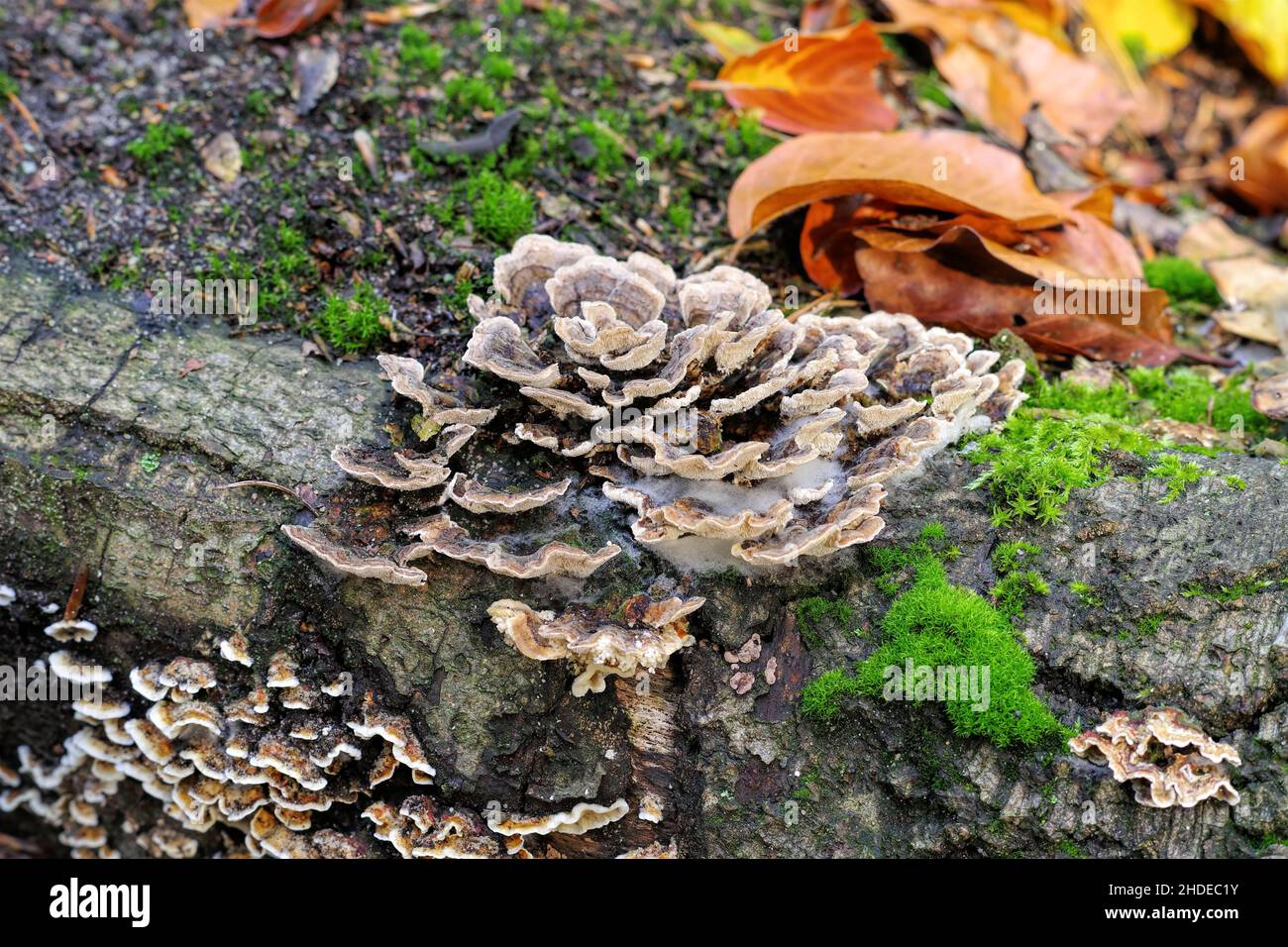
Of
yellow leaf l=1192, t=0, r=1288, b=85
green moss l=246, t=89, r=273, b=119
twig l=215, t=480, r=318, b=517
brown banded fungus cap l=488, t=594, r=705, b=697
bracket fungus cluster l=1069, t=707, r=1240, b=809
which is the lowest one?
bracket fungus cluster l=1069, t=707, r=1240, b=809

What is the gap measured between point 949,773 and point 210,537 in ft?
11.9

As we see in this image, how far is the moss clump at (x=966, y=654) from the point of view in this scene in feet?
14.4

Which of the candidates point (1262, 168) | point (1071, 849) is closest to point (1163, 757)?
point (1071, 849)

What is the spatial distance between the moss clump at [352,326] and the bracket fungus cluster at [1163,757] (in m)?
3.97

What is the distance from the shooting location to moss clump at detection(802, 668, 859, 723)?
457 centimetres

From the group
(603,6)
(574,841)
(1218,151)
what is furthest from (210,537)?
(1218,151)

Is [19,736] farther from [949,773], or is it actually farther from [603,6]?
[603,6]

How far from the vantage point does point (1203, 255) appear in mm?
7449

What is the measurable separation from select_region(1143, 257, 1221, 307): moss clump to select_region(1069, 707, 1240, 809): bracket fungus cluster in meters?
3.73

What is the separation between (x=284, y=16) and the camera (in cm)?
663

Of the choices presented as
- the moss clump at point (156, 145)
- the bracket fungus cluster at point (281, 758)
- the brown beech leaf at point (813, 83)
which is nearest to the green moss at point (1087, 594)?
the bracket fungus cluster at point (281, 758)

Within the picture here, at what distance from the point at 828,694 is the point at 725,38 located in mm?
5016

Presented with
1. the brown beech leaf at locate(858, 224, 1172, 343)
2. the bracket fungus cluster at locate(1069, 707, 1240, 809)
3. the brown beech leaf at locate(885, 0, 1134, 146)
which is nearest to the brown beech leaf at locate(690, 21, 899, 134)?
the brown beech leaf at locate(885, 0, 1134, 146)

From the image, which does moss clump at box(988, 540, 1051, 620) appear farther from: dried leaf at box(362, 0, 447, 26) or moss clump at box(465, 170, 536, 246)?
dried leaf at box(362, 0, 447, 26)
